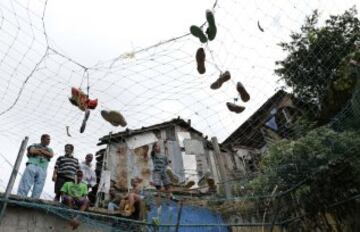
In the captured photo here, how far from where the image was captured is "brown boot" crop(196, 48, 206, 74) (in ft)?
12.2

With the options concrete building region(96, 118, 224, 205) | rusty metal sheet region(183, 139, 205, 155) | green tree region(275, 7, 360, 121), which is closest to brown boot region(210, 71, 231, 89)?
green tree region(275, 7, 360, 121)

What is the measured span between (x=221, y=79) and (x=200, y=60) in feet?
1.21

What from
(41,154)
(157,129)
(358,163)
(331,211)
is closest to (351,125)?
(358,163)

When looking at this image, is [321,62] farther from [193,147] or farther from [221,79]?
[193,147]

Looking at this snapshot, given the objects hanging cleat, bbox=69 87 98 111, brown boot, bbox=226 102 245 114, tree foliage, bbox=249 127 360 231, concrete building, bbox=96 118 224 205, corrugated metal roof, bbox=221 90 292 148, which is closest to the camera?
hanging cleat, bbox=69 87 98 111

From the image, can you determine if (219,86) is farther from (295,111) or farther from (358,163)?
(295,111)

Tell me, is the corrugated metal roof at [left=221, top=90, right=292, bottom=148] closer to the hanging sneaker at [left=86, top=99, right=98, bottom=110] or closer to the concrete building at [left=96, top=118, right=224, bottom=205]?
the concrete building at [left=96, top=118, right=224, bottom=205]

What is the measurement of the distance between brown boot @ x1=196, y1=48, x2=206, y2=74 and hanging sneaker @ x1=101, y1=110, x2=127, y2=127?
1038 millimetres

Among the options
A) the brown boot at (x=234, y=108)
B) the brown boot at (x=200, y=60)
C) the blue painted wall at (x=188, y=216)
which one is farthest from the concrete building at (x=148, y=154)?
the brown boot at (x=200, y=60)

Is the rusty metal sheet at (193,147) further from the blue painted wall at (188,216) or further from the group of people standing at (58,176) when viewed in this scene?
the group of people standing at (58,176)

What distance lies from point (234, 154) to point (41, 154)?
995cm

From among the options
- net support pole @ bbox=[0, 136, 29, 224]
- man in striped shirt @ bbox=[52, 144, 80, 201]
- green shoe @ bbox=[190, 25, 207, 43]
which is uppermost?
green shoe @ bbox=[190, 25, 207, 43]

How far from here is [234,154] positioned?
44.2ft

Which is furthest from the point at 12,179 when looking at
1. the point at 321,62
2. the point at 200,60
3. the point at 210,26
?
the point at 321,62
